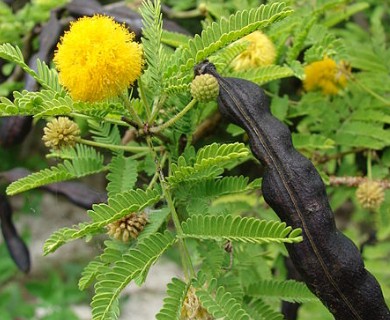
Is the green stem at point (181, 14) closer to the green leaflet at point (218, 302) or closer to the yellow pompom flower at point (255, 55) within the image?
the yellow pompom flower at point (255, 55)

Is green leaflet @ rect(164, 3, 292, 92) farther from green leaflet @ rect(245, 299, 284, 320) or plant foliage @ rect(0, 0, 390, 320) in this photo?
green leaflet @ rect(245, 299, 284, 320)

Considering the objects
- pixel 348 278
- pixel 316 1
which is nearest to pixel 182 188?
pixel 348 278

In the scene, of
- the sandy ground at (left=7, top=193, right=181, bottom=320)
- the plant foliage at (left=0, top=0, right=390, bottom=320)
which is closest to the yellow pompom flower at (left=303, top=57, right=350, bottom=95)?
the plant foliage at (left=0, top=0, right=390, bottom=320)

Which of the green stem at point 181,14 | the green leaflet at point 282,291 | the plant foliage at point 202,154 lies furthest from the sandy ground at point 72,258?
the green leaflet at point 282,291

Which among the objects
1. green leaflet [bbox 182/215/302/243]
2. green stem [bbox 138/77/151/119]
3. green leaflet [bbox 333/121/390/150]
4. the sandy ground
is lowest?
the sandy ground

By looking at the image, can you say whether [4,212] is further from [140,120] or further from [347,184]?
[347,184]

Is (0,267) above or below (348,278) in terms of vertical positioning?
below

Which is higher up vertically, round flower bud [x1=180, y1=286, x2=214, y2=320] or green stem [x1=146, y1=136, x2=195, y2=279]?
green stem [x1=146, y1=136, x2=195, y2=279]

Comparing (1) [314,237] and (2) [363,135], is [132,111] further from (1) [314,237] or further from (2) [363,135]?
(2) [363,135]
